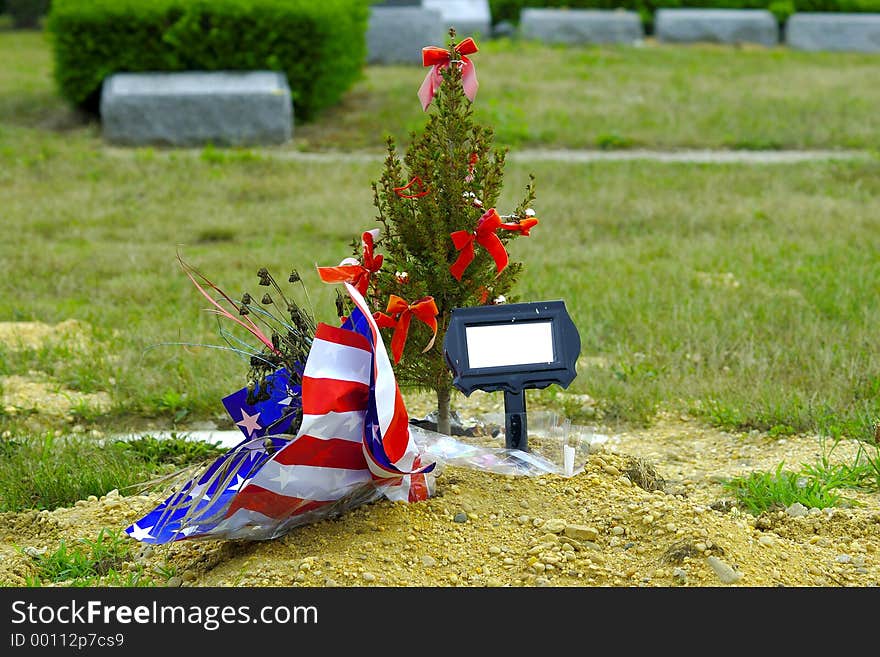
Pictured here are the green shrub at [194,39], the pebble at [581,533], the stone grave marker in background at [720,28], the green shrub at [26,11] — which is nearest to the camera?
the pebble at [581,533]

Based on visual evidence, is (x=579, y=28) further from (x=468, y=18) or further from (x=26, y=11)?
(x=26, y=11)

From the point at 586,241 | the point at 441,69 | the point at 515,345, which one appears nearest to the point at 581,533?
the point at 515,345

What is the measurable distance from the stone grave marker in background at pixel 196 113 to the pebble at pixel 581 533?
7.51 meters

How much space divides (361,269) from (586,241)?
4.06 m

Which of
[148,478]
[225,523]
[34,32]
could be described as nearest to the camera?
[225,523]

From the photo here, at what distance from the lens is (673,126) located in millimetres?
10508

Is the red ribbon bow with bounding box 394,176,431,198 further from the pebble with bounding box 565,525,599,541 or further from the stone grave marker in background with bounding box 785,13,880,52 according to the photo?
→ the stone grave marker in background with bounding box 785,13,880,52

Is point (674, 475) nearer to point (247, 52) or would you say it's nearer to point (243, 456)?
point (243, 456)

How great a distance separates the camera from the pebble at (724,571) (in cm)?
282

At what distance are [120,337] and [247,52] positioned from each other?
5737mm

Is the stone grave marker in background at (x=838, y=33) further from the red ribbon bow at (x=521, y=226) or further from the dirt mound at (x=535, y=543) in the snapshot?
the red ribbon bow at (x=521, y=226)

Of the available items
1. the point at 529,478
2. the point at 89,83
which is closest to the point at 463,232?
the point at 529,478

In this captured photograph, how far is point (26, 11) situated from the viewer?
69.9 feet

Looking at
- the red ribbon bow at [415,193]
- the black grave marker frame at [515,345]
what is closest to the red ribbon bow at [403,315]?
the black grave marker frame at [515,345]
